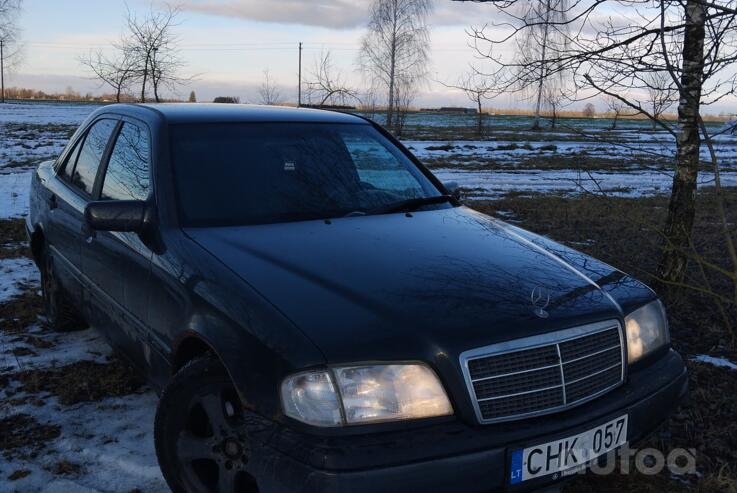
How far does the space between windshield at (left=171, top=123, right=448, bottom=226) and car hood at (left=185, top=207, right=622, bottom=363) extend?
14cm

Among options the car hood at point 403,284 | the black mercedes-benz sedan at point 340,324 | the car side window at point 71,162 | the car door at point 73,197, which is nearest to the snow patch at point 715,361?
the black mercedes-benz sedan at point 340,324

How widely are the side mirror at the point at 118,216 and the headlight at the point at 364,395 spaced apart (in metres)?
1.22

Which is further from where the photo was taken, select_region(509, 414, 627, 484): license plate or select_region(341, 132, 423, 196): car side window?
select_region(341, 132, 423, 196): car side window

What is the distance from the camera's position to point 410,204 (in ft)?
10.8

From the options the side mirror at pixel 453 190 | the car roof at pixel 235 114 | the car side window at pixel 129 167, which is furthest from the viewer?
the side mirror at pixel 453 190

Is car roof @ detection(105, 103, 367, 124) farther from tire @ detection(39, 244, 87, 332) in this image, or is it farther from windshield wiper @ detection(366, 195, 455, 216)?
tire @ detection(39, 244, 87, 332)

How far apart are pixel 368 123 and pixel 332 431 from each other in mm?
2468

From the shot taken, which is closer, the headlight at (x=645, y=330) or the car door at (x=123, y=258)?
the headlight at (x=645, y=330)

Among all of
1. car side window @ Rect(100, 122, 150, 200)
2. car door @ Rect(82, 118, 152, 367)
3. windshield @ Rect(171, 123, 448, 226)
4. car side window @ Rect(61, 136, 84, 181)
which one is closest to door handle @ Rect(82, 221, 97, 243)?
car door @ Rect(82, 118, 152, 367)

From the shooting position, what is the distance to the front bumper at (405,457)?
1.76m

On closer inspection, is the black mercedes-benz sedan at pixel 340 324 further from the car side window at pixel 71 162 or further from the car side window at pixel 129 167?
the car side window at pixel 71 162

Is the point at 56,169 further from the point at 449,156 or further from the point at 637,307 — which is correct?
the point at 449,156

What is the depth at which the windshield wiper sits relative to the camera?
3148 millimetres

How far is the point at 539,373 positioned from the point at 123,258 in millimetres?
2010
